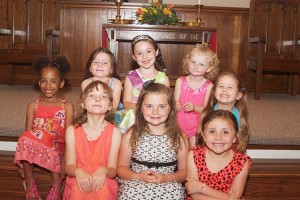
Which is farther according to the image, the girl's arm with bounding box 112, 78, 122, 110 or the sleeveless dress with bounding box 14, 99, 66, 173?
the girl's arm with bounding box 112, 78, 122, 110

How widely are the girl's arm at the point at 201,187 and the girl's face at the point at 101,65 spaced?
92 centimetres

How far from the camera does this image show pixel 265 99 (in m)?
5.46

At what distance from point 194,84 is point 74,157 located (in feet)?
3.45

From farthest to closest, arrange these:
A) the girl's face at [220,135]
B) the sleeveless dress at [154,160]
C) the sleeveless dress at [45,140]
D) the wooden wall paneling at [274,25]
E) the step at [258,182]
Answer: the wooden wall paneling at [274,25], the step at [258,182], the sleeveless dress at [45,140], the sleeveless dress at [154,160], the girl's face at [220,135]

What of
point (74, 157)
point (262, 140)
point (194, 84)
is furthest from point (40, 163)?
point (262, 140)

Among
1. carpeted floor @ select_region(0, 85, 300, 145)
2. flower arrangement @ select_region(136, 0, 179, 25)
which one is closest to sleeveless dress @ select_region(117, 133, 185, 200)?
carpeted floor @ select_region(0, 85, 300, 145)

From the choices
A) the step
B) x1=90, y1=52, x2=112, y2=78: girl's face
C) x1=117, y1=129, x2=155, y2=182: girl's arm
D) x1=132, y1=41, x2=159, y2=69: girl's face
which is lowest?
the step

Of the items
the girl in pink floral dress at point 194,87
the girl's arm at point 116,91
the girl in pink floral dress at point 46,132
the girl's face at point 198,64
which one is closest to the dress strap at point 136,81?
the girl's arm at point 116,91

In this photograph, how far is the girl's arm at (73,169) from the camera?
2.48m

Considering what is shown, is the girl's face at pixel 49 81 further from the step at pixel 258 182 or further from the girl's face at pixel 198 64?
the girl's face at pixel 198 64

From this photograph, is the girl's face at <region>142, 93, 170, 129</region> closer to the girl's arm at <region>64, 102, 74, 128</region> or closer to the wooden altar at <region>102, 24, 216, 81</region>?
the girl's arm at <region>64, 102, 74, 128</region>

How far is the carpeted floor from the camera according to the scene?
3297 millimetres

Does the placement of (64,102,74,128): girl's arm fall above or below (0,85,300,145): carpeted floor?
above

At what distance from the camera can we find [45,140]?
2824mm
